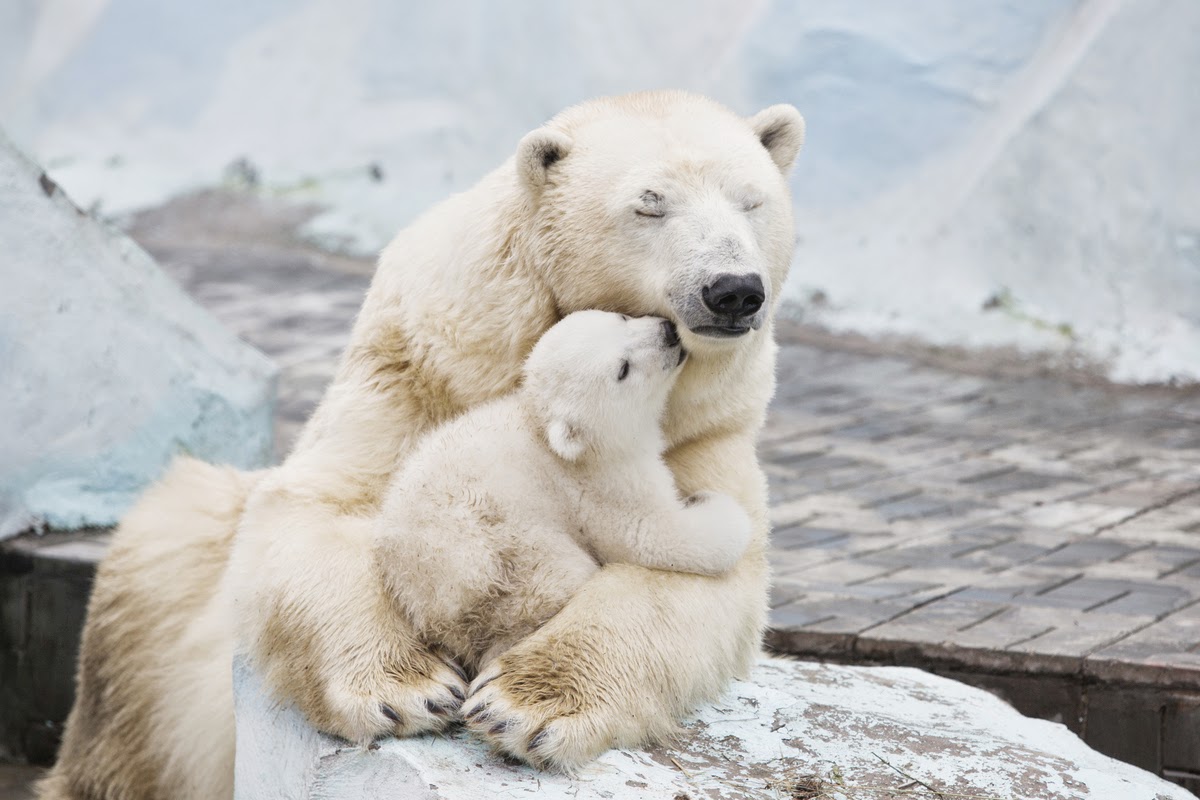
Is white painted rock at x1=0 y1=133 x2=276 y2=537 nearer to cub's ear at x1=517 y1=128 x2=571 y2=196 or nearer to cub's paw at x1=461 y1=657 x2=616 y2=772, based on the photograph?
cub's ear at x1=517 y1=128 x2=571 y2=196

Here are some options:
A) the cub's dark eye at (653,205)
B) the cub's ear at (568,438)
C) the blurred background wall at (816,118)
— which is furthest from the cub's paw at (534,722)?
the blurred background wall at (816,118)

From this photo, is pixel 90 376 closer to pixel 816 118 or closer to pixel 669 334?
pixel 669 334

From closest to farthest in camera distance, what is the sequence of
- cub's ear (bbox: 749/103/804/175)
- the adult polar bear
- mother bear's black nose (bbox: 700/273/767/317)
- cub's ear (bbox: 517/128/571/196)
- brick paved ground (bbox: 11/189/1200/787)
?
1. mother bear's black nose (bbox: 700/273/767/317)
2. the adult polar bear
3. cub's ear (bbox: 517/128/571/196)
4. cub's ear (bbox: 749/103/804/175)
5. brick paved ground (bbox: 11/189/1200/787)

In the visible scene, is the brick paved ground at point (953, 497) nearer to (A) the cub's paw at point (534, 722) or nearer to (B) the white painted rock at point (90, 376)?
(B) the white painted rock at point (90, 376)

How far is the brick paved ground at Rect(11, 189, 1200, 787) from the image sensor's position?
362 centimetres

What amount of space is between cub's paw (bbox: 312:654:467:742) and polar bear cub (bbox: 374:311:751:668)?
109 mm

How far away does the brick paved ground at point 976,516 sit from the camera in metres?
3.62

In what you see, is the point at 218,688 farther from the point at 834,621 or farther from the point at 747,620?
the point at 834,621

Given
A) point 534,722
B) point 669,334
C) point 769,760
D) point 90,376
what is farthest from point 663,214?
point 90,376

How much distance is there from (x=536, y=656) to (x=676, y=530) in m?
0.31

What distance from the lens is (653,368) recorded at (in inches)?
92.0

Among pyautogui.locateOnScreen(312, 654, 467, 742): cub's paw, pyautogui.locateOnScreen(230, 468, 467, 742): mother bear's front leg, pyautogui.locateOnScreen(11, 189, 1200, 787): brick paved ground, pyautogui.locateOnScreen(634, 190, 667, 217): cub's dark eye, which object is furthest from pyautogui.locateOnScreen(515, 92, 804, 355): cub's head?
pyautogui.locateOnScreen(11, 189, 1200, 787): brick paved ground

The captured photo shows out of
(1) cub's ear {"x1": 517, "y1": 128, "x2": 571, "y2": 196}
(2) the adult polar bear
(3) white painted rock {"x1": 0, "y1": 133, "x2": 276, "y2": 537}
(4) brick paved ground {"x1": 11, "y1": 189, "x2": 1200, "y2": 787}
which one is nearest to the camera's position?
(2) the adult polar bear

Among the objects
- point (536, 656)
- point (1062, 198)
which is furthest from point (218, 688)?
point (1062, 198)
